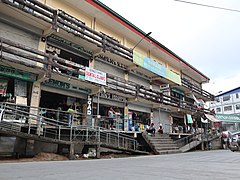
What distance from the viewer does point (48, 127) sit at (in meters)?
10.3

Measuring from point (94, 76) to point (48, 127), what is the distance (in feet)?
15.4

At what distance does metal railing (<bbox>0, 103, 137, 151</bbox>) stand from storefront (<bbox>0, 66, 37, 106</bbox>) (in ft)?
1.71

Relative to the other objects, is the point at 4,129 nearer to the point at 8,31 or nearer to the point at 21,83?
the point at 21,83

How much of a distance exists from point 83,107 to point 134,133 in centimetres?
423

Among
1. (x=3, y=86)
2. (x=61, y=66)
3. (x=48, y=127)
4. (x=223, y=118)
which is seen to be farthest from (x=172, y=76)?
(x=3, y=86)

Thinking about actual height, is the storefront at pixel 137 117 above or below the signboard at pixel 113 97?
below

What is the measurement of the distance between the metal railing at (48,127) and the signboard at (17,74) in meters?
1.69

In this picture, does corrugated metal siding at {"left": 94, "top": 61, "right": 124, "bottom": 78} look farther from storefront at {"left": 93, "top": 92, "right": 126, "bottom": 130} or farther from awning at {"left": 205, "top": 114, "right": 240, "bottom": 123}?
awning at {"left": 205, "top": 114, "right": 240, "bottom": 123}

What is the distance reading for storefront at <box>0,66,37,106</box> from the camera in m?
10.6

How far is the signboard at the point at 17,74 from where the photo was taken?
10.6 m

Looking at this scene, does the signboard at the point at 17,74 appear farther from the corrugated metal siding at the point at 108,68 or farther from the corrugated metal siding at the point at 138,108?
the corrugated metal siding at the point at 138,108

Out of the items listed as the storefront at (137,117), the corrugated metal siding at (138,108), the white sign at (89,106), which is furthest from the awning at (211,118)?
the white sign at (89,106)

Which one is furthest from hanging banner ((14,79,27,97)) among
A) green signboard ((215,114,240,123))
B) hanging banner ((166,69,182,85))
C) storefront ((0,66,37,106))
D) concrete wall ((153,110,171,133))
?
green signboard ((215,114,240,123))

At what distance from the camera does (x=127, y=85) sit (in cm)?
1692
